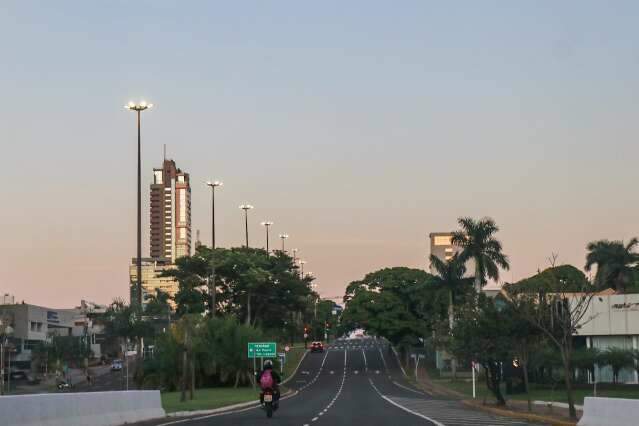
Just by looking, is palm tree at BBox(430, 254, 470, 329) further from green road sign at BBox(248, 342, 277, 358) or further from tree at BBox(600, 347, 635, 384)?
tree at BBox(600, 347, 635, 384)

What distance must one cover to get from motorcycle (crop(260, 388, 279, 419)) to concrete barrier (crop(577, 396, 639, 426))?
404 inches

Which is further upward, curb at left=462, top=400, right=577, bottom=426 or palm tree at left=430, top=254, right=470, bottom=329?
palm tree at left=430, top=254, right=470, bottom=329

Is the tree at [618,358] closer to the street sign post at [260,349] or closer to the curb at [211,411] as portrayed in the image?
the street sign post at [260,349]

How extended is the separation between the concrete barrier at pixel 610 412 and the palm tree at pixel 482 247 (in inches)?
3166

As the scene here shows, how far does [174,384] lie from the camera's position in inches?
3265

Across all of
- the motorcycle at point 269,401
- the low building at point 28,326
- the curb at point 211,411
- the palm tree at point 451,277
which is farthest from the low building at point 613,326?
the low building at point 28,326

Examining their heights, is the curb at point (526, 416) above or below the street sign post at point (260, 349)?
below

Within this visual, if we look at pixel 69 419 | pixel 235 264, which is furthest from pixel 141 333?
pixel 69 419

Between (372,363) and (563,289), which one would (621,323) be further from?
(372,363)

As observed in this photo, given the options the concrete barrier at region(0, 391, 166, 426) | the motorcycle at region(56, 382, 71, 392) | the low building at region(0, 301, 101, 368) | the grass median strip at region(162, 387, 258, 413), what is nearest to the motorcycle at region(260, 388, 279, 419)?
the concrete barrier at region(0, 391, 166, 426)

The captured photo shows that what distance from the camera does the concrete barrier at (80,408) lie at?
Result: 22.0 metres

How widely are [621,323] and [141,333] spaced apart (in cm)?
5632

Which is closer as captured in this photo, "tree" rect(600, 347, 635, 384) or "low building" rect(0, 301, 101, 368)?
"tree" rect(600, 347, 635, 384)

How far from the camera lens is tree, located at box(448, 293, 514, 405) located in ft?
162
